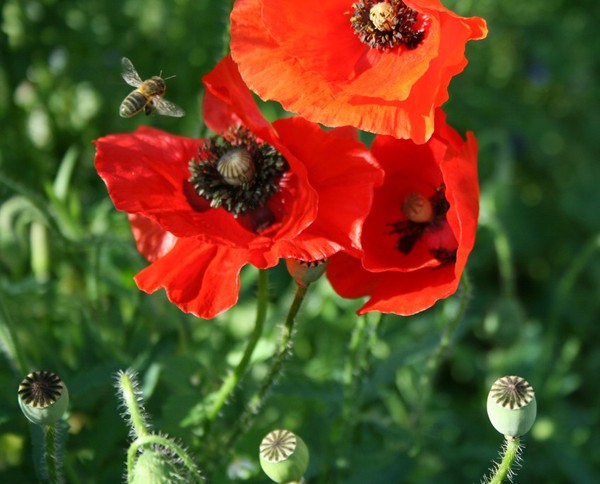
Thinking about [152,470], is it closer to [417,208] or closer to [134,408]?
[134,408]

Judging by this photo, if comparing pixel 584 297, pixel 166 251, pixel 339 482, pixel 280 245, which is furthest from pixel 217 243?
pixel 584 297

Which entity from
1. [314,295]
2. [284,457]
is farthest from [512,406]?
[314,295]

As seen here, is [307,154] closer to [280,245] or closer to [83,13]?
[280,245]

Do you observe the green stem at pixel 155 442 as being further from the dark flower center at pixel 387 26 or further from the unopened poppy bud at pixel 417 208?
the dark flower center at pixel 387 26

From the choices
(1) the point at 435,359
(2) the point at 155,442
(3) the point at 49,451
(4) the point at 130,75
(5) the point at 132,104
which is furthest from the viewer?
(1) the point at 435,359

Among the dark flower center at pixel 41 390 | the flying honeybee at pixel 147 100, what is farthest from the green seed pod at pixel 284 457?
the flying honeybee at pixel 147 100

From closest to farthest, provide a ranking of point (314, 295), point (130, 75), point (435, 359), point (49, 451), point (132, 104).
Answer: point (49, 451)
point (132, 104)
point (130, 75)
point (435, 359)
point (314, 295)

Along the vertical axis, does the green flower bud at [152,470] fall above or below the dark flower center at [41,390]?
below
